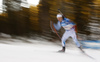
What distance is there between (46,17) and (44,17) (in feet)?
0.72

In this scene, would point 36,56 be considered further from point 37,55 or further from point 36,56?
point 37,55

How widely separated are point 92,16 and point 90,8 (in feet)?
2.14

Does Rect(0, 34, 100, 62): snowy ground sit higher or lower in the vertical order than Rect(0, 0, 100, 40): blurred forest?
lower

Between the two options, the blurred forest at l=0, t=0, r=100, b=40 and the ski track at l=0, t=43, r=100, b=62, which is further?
the blurred forest at l=0, t=0, r=100, b=40

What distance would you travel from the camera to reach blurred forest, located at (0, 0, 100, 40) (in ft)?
35.2

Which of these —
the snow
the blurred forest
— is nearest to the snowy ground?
the snow

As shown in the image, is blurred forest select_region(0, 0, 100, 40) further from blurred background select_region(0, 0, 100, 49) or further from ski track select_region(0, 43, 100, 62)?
ski track select_region(0, 43, 100, 62)

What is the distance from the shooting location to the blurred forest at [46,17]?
10.7m

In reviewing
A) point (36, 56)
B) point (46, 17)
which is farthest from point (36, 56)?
point (46, 17)

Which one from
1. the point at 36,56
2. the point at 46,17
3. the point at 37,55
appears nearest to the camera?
the point at 36,56

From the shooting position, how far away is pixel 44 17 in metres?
12.1

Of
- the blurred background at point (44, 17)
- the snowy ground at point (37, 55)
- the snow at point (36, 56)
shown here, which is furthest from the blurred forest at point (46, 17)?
the snow at point (36, 56)

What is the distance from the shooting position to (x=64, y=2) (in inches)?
425

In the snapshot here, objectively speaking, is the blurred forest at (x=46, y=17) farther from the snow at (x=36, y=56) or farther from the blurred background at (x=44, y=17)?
the snow at (x=36, y=56)
